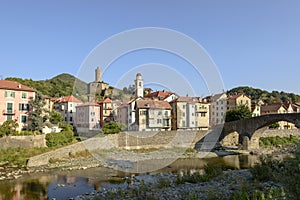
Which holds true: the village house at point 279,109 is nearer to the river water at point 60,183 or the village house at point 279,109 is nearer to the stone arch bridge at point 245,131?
the stone arch bridge at point 245,131

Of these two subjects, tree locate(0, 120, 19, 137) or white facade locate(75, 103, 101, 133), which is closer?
tree locate(0, 120, 19, 137)

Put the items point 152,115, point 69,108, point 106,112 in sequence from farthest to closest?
point 69,108, point 152,115, point 106,112

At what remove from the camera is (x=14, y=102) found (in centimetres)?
2452

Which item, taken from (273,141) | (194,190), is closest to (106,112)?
(194,190)

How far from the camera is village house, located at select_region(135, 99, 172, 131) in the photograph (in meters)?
32.1

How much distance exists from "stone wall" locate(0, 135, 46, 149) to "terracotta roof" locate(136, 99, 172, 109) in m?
12.7

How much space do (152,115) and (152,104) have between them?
155 cm

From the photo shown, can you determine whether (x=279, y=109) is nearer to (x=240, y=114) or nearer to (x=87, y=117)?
(x=240, y=114)

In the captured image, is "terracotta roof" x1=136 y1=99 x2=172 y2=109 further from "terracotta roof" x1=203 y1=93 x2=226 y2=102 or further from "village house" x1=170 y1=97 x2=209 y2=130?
"terracotta roof" x1=203 y1=93 x2=226 y2=102

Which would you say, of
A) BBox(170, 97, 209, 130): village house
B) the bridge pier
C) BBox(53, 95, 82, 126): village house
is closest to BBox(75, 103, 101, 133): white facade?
BBox(53, 95, 82, 126): village house

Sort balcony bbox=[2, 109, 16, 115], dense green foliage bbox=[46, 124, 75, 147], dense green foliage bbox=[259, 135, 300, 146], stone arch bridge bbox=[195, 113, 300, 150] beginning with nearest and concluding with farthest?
1. dense green foliage bbox=[46, 124, 75, 147]
2. balcony bbox=[2, 109, 16, 115]
3. stone arch bridge bbox=[195, 113, 300, 150]
4. dense green foliage bbox=[259, 135, 300, 146]

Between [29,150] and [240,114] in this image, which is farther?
[240,114]

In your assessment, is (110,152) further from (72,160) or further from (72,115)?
(72,115)

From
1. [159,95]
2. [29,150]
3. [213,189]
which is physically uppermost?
[159,95]
